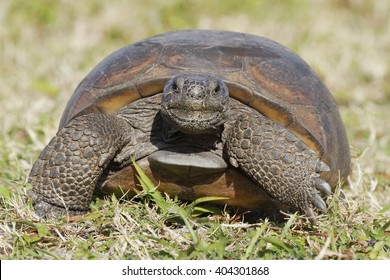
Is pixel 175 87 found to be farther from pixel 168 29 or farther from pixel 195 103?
pixel 168 29

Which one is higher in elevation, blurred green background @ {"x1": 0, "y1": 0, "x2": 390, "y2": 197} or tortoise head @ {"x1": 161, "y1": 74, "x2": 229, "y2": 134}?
tortoise head @ {"x1": 161, "y1": 74, "x2": 229, "y2": 134}

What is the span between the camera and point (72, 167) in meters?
3.61

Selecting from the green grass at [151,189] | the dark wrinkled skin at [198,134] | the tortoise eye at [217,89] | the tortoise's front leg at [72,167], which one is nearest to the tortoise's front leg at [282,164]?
the dark wrinkled skin at [198,134]

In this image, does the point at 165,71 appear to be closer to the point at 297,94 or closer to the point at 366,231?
the point at 297,94

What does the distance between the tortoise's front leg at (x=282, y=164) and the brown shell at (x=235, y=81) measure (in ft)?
0.70

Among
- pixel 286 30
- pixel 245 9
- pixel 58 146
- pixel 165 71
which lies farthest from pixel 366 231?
pixel 245 9

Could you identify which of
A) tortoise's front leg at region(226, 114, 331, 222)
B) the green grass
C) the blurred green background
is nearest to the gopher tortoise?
tortoise's front leg at region(226, 114, 331, 222)

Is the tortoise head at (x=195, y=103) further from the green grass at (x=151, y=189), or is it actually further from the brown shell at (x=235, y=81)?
the green grass at (x=151, y=189)

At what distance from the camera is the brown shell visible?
3.86 meters

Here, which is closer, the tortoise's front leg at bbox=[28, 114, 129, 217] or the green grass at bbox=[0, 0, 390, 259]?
the green grass at bbox=[0, 0, 390, 259]

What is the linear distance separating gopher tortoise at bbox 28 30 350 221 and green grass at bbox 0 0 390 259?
14cm

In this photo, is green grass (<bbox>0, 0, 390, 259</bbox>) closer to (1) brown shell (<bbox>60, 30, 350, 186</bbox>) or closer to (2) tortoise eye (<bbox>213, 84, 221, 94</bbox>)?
(1) brown shell (<bbox>60, 30, 350, 186</bbox>)
